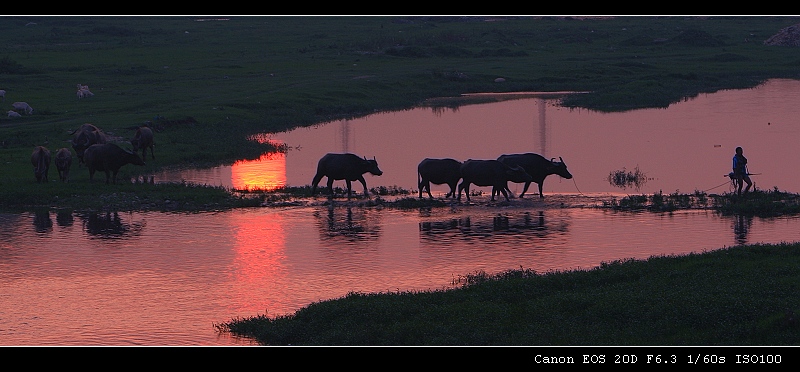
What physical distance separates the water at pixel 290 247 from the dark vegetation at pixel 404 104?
1.34 meters

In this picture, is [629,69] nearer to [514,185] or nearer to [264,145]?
[264,145]

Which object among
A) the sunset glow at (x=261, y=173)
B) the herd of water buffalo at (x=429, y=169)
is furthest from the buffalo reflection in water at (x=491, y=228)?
the sunset glow at (x=261, y=173)

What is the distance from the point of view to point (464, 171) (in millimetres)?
29125

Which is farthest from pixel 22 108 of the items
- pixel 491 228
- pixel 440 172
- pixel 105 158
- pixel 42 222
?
pixel 491 228

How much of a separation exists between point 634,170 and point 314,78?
3501 centimetres

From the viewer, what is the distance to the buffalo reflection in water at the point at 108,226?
2520cm

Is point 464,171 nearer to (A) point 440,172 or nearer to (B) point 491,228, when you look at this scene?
(A) point 440,172

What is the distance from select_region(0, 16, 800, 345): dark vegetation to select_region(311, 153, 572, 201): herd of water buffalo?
117 centimetres

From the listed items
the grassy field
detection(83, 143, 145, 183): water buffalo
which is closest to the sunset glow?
the grassy field

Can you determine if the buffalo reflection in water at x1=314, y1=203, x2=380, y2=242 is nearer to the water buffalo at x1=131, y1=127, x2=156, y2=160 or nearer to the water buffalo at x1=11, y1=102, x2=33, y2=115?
the water buffalo at x1=131, y1=127, x2=156, y2=160

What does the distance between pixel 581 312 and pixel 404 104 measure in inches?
1768

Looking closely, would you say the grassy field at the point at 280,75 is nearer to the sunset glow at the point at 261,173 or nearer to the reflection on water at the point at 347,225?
the sunset glow at the point at 261,173

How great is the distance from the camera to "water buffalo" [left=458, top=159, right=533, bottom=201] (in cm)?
2884

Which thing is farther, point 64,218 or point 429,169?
point 429,169
